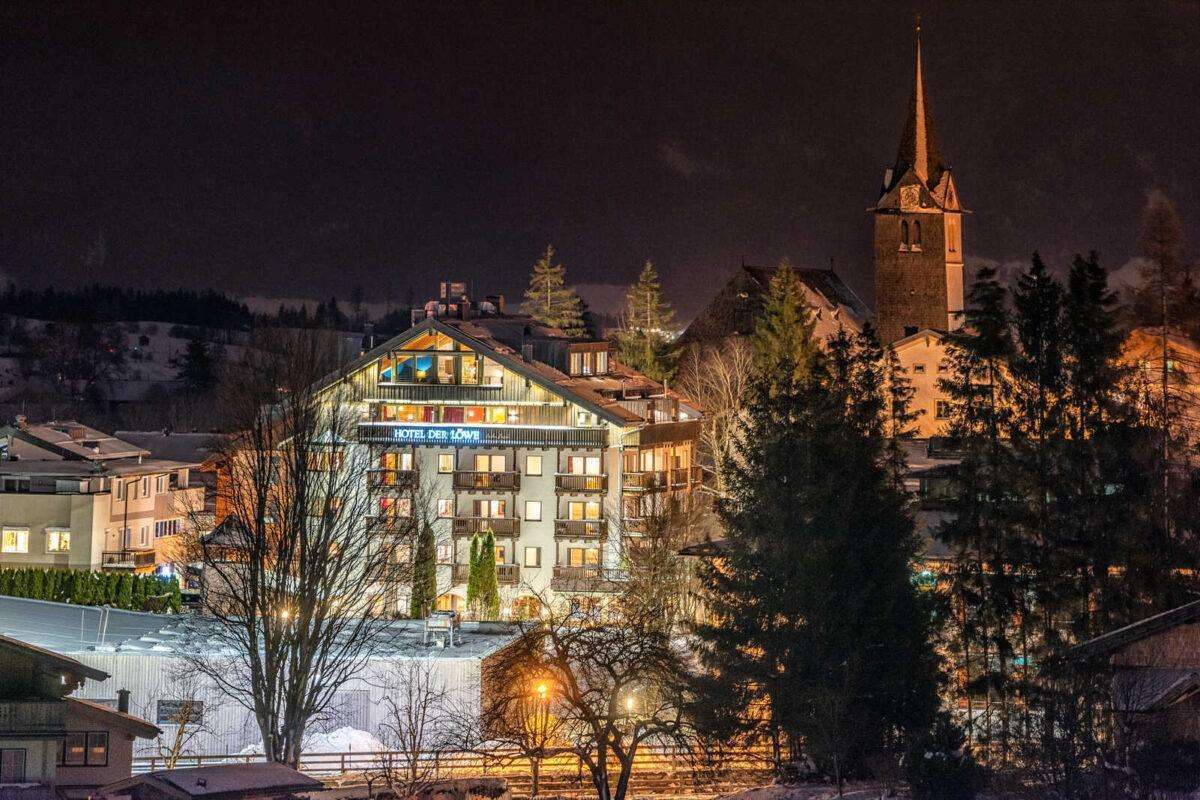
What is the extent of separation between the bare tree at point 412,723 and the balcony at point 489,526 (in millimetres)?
16402

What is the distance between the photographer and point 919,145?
96.4m

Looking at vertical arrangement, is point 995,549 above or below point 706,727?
above

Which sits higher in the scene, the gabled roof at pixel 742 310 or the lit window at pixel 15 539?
the gabled roof at pixel 742 310

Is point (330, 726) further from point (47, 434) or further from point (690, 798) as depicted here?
point (47, 434)

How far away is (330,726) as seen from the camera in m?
41.0

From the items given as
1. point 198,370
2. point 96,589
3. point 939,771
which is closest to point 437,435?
point 96,589

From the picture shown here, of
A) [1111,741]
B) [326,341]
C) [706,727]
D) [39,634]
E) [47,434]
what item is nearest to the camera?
[1111,741]

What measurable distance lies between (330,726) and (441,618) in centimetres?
653

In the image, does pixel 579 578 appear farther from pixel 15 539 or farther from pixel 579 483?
pixel 15 539

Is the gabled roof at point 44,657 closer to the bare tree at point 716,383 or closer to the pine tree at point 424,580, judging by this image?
the pine tree at point 424,580

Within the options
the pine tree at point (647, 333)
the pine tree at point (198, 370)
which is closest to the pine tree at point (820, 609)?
the pine tree at point (647, 333)

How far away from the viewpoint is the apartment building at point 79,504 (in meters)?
62.8

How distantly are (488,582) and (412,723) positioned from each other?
54.7 ft

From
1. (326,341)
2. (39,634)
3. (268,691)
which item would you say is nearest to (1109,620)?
(268,691)
